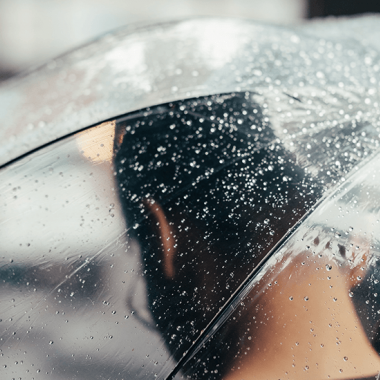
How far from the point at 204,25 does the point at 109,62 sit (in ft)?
1.34

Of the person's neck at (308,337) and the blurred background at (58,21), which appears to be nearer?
the person's neck at (308,337)

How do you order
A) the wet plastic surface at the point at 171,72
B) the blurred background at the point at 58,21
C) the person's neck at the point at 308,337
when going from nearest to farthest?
the person's neck at the point at 308,337 < the wet plastic surface at the point at 171,72 < the blurred background at the point at 58,21

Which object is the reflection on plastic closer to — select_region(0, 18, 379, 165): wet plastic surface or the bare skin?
the bare skin

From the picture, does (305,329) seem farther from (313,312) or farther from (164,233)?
(164,233)

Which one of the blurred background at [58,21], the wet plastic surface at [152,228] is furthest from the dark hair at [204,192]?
the blurred background at [58,21]

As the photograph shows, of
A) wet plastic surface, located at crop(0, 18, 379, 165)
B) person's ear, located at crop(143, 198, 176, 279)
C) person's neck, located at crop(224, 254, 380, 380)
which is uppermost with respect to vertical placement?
wet plastic surface, located at crop(0, 18, 379, 165)

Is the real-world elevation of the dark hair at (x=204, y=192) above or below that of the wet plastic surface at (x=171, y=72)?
below

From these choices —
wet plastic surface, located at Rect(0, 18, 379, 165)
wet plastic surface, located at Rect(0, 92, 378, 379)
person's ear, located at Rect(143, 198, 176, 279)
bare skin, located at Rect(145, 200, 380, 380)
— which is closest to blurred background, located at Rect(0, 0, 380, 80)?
wet plastic surface, located at Rect(0, 18, 379, 165)

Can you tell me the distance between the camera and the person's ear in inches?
31.0

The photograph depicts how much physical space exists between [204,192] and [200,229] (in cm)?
11

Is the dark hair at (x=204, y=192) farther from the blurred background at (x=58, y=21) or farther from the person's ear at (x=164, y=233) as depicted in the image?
the blurred background at (x=58, y=21)

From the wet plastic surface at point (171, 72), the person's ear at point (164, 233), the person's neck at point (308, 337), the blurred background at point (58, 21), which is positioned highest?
the blurred background at point (58, 21)

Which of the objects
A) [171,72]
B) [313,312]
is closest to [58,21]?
[171,72]

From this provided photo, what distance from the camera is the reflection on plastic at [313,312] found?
27.9 inches
